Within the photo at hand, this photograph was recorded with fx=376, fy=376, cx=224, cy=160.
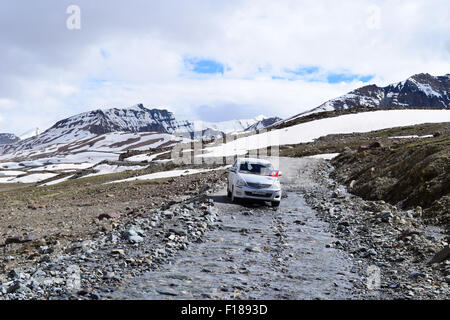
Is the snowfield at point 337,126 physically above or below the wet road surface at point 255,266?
above

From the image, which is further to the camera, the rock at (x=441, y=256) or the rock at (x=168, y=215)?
the rock at (x=168, y=215)

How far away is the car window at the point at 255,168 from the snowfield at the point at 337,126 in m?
61.9

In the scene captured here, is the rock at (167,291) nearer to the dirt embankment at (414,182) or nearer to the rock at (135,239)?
the rock at (135,239)

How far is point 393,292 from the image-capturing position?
28.9 feet

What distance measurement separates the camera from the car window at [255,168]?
846 inches

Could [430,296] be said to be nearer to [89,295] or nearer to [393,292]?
[393,292]

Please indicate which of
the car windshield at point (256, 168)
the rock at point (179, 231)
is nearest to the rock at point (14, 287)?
the rock at point (179, 231)

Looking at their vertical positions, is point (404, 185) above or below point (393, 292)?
above

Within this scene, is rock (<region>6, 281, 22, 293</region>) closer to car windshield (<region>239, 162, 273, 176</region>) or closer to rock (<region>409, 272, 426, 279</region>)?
rock (<region>409, 272, 426, 279</region>)

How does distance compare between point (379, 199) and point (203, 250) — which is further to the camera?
point (379, 199)

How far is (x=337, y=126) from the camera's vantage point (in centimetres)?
9800

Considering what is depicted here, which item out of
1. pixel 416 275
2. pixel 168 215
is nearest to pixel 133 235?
pixel 168 215
